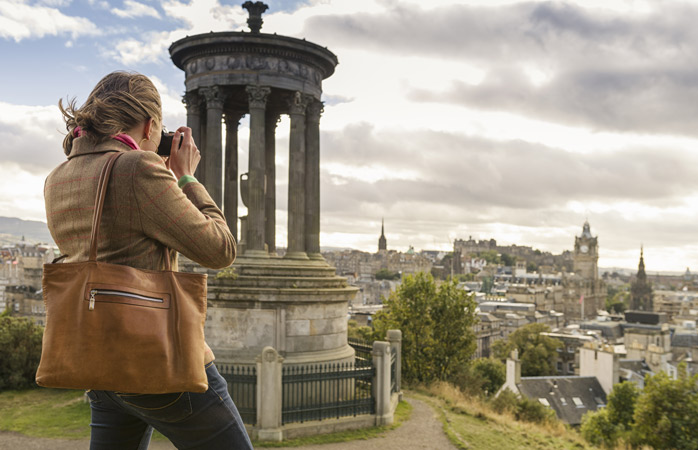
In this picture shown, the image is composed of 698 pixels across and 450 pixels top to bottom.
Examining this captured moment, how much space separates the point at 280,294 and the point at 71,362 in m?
13.2

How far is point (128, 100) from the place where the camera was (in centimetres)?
251

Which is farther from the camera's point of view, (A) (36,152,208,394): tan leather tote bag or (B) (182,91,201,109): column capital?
(B) (182,91,201,109): column capital

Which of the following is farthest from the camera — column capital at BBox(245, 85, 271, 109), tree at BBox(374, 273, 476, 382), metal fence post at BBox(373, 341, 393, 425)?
tree at BBox(374, 273, 476, 382)

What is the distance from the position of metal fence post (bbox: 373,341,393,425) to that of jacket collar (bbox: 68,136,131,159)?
1273cm

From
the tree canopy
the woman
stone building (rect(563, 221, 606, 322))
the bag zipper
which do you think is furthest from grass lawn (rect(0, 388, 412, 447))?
stone building (rect(563, 221, 606, 322))

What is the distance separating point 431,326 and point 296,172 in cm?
1361

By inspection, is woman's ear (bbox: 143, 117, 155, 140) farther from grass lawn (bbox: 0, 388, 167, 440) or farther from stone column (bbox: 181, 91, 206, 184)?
stone column (bbox: 181, 91, 206, 184)

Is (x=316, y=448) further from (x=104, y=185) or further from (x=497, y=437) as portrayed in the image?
(x=104, y=185)

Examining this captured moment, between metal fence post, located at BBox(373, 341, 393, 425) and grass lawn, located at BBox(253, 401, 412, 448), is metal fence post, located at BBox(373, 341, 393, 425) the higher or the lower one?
the higher one

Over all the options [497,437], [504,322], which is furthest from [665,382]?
[504,322]

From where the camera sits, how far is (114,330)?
215 centimetres

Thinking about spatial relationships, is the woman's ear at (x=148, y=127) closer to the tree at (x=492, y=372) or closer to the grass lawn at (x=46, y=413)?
the grass lawn at (x=46, y=413)

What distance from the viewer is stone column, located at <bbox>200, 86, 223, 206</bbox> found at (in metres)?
17.6

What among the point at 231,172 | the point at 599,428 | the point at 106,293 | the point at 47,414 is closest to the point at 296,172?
the point at 231,172
